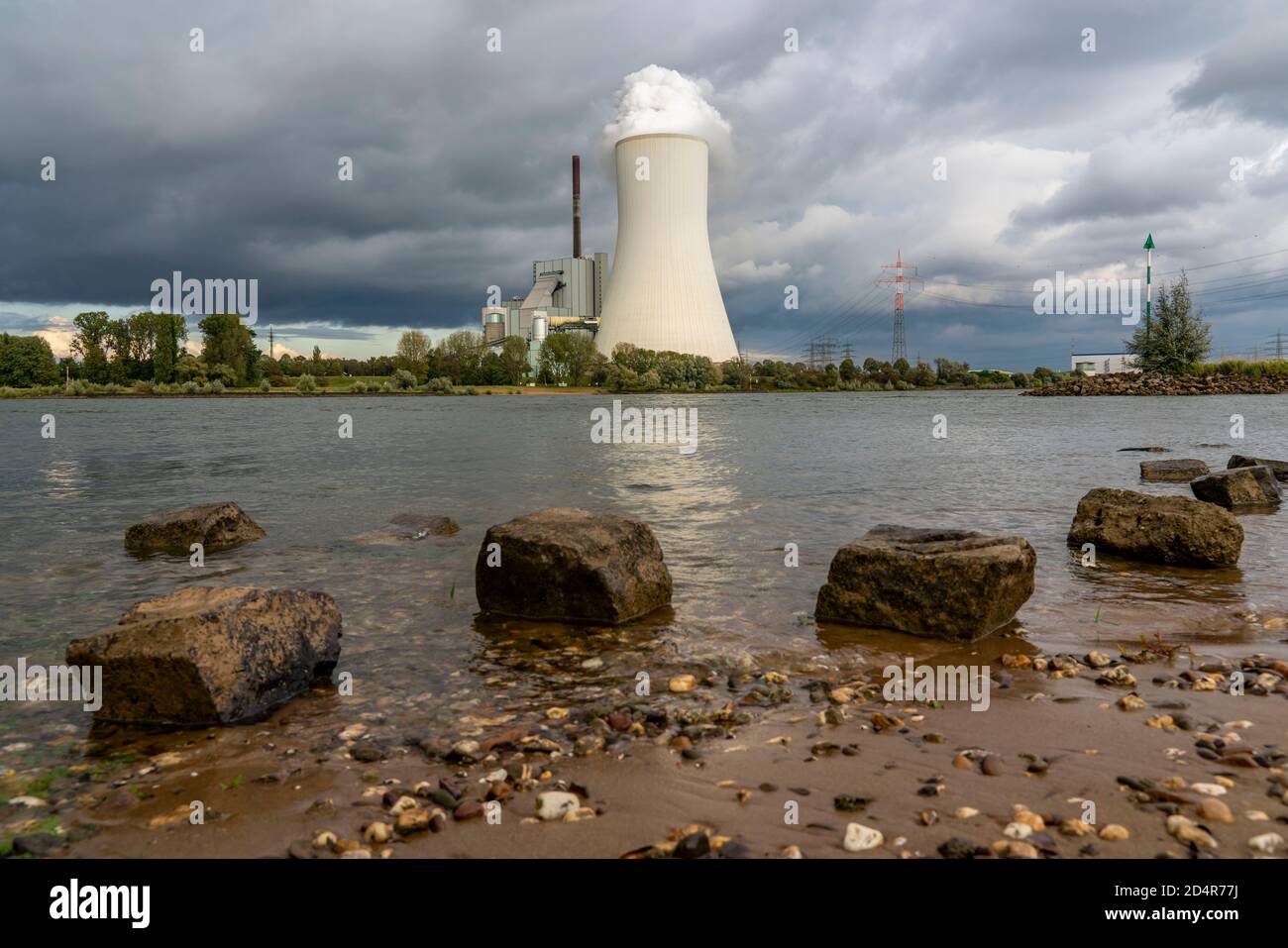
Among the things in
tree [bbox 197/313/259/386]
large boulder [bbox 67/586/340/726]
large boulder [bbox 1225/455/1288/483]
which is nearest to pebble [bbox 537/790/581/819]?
large boulder [bbox 67/586/340/726]

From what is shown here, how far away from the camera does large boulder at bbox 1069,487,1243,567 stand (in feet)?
21.6

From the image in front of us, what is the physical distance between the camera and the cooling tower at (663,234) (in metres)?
58.0

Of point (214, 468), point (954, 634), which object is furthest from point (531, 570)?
point (214, 468)

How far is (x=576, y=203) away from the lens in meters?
95.4

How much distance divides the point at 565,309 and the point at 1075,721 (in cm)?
10253

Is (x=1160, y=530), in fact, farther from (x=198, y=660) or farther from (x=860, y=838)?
(x=198, y=660)

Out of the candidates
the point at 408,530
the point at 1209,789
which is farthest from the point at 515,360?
the point at 1209,789

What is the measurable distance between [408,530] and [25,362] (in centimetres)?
8934

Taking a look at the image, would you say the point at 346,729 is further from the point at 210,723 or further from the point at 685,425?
the point at 685,425

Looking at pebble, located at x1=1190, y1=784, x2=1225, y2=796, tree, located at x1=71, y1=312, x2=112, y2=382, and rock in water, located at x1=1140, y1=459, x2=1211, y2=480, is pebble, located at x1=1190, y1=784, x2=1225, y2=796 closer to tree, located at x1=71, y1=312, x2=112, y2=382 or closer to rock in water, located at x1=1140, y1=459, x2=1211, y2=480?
rock in water, located at x1=1140, y1=459, x2=1211, y2=480

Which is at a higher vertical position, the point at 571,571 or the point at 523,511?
the point at 571,571

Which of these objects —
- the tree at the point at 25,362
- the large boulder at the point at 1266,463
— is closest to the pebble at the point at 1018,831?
the large boulder at the point at 1266,463

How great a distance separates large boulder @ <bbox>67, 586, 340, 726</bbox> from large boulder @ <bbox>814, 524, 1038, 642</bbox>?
9.87 feet
